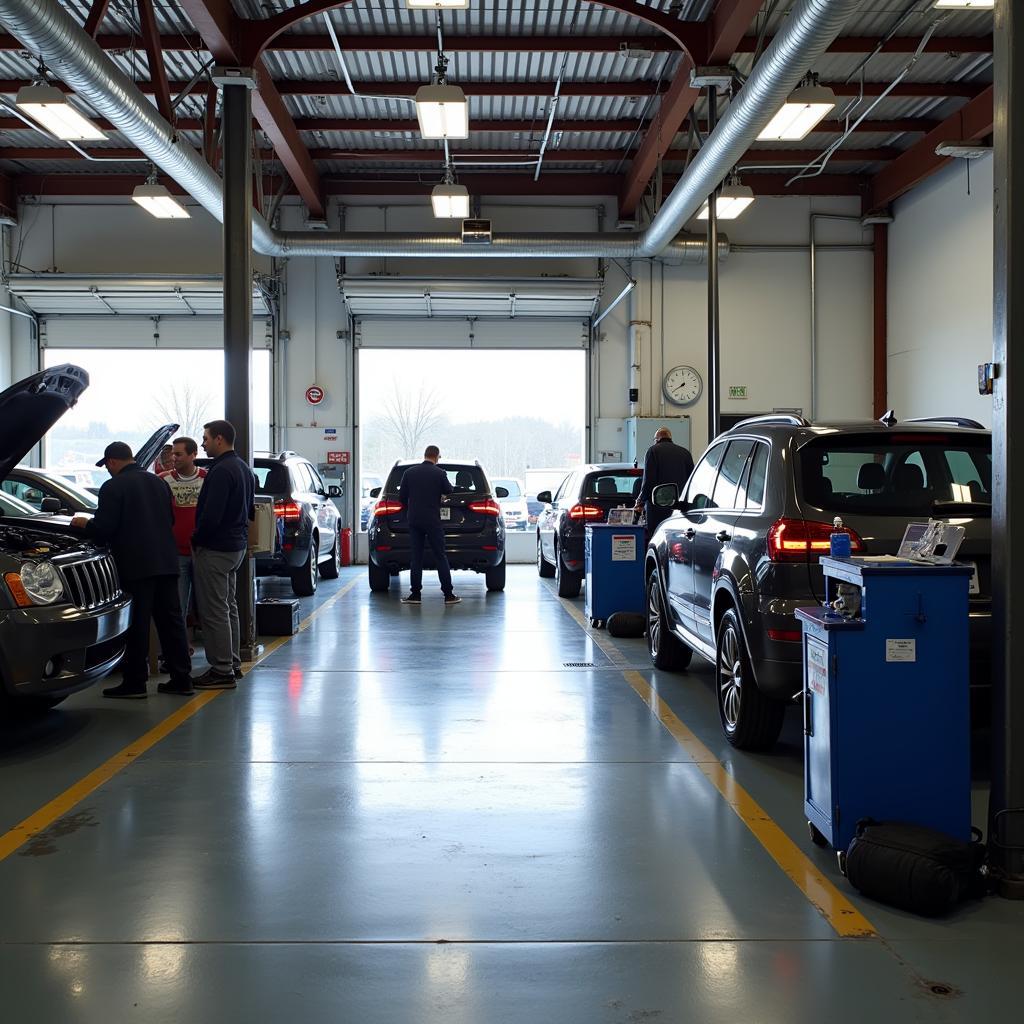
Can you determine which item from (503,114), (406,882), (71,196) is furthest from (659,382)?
(406,882)

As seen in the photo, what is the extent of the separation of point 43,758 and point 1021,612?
4.72m

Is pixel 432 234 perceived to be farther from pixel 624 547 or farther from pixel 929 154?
pixel 624 547

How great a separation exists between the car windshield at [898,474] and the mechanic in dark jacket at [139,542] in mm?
4073

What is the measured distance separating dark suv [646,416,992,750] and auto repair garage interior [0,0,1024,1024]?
0.04 metres

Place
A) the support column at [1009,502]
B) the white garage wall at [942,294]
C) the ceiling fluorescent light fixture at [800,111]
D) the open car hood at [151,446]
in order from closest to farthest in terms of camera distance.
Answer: the support column at [1009,502], the open car hood at [151,446], the ceiling fluorescent light fixture at [800,111], the white garage wall at [942,294]

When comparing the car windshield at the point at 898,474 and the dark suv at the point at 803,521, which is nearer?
the dark suv at the point at 803,521

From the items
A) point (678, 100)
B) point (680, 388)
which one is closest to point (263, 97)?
point (678, 100)

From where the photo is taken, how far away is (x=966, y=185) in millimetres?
14742

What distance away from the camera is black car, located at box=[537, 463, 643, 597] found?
12359mm

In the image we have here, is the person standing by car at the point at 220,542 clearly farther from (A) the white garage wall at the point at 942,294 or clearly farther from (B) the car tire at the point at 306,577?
(A) the white garage wall at the point at 942,294

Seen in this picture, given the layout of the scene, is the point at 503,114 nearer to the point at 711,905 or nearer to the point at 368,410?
the point at 368,410

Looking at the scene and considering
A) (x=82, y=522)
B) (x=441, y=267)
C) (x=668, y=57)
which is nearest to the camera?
(x=82, y=522)

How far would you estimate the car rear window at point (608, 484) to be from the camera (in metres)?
12.4

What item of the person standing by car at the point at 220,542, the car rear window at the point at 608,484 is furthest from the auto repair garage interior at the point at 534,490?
the person standing by car at the point at 220,542
